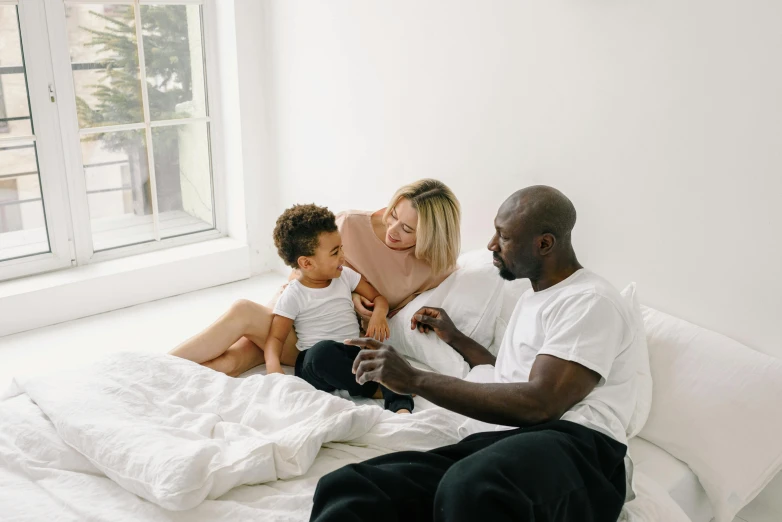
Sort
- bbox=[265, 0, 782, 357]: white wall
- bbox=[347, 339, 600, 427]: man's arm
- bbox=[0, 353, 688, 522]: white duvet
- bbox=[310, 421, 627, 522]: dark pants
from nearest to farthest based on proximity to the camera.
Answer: bbox=[310, 421, 627, 522]: dark pants < bbox=[0, 353, 688, 522]: white duvet < bbox=[347, 339, 600, 427]: man's arm < bbox=[265, 0, 782, 357]: white wall

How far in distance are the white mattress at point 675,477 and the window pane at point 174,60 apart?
2644mm

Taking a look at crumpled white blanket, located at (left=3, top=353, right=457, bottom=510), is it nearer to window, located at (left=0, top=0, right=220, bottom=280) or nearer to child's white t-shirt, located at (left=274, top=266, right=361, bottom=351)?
child's white t-shirt, located at (left=274, top=266, right=361, bottom=351)

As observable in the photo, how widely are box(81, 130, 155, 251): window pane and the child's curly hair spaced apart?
148 centimetres

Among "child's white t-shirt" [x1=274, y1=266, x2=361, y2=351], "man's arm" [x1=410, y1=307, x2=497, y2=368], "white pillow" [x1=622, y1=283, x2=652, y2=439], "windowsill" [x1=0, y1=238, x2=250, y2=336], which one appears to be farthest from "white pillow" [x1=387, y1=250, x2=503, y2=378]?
"windowsill" [x1=0, y1=238, x2=250, y2=336]

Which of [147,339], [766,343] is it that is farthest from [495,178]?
[147,339]

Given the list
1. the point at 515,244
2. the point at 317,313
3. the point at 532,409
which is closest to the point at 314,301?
the point at 317,313

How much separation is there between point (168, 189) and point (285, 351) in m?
1.63

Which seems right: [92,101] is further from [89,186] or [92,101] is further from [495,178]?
[495,178]

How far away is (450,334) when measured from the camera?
2.29 meters

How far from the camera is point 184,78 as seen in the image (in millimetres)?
3607

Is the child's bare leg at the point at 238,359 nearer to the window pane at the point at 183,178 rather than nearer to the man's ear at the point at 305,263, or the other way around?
the man's ear at the point at 305,263

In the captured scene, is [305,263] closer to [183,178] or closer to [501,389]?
[501,389]

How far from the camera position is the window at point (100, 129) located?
3107 millimetres

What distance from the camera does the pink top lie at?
249cm
